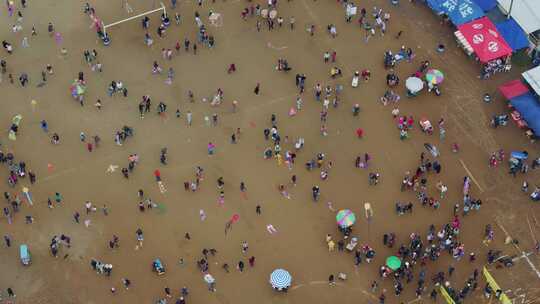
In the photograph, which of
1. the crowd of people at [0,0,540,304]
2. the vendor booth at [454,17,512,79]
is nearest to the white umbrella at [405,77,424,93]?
the crowd of people at [0,0,540,304]

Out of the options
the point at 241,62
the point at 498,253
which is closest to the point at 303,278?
the point at 498,253

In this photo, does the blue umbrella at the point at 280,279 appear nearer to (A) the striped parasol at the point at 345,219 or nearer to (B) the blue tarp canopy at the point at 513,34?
(A) the striped parasol at the point at 345,219

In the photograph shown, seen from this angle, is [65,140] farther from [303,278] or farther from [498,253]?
[498,253]

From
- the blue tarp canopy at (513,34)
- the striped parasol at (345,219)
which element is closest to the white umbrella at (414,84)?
the blue tarp canopy at (513,34)

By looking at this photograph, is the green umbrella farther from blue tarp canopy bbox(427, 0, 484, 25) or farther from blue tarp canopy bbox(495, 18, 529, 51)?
blue tarp canopy bbox(427, 0, 484, 25)

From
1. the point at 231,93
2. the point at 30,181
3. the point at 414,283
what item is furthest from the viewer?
the point at 231,93

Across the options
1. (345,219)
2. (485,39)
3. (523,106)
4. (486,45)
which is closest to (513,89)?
(523,106)
